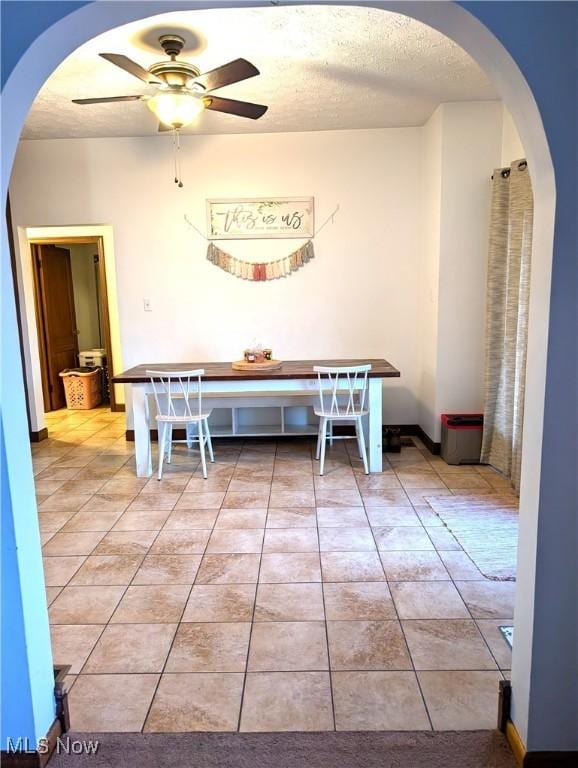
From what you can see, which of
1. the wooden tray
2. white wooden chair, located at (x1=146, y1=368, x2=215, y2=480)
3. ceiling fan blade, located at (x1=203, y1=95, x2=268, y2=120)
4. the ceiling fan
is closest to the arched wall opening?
the ceiling fan

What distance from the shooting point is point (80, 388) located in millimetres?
6082

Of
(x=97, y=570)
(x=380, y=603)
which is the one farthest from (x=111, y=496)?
(x=380, y=603)

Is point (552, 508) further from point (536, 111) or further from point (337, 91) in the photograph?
point (337, 91)

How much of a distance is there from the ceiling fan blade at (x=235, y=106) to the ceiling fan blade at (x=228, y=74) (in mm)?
168

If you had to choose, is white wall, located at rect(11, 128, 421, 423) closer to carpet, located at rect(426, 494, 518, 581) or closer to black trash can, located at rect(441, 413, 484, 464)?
black trash can, located at rect(441, 413, 484, 464)

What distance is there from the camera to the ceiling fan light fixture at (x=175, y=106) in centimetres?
268

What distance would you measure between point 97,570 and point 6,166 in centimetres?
190

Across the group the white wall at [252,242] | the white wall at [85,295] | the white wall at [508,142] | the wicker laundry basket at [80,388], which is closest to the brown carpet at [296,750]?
the white wall at [252,242]

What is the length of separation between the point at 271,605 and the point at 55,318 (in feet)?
16.8

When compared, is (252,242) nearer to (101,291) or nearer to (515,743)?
(101,291)

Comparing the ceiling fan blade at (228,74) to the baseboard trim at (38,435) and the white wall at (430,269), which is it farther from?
the baseboard trim at (38,435)

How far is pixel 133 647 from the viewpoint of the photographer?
183 centimetres

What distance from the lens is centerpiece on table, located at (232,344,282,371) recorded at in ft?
12.3
